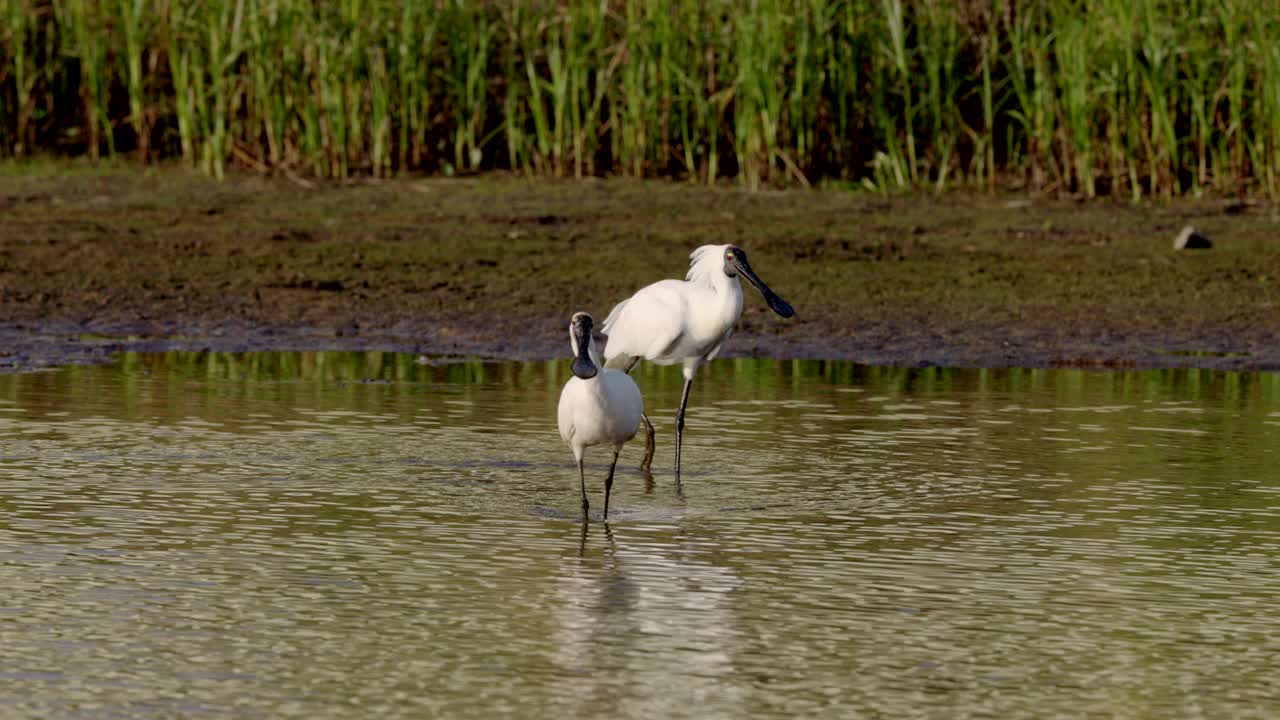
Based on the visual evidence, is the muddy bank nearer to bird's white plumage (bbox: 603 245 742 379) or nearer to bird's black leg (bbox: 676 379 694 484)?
bird's white plumage (bbox: 603 245 742 379)

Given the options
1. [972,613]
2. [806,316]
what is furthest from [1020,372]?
[972,613]

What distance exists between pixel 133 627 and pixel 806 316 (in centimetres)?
772

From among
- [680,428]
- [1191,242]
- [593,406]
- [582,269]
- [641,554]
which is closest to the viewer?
[641,554]

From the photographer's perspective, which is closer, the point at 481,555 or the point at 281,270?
the point at 481,555

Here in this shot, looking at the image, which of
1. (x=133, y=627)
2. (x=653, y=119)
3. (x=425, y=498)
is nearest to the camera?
(x=133, y=627)

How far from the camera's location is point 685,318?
32.8ft

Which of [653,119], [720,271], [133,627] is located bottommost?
[133,627]

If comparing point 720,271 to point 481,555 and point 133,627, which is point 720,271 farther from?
point 133,627

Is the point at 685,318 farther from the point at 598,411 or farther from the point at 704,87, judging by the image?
the point at 704,87

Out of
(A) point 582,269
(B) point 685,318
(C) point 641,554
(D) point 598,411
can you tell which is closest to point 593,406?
(D) point 598,411

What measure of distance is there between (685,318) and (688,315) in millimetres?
19

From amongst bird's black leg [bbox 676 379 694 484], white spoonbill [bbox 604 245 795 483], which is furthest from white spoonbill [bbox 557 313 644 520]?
white spoonbill [bbox 604 245 795 483]

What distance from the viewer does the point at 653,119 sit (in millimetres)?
17109

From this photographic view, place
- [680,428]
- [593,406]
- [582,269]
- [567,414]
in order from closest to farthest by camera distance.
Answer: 1. [593,406]
2. [567,414]
3. [680,428]
4. [582,269]
